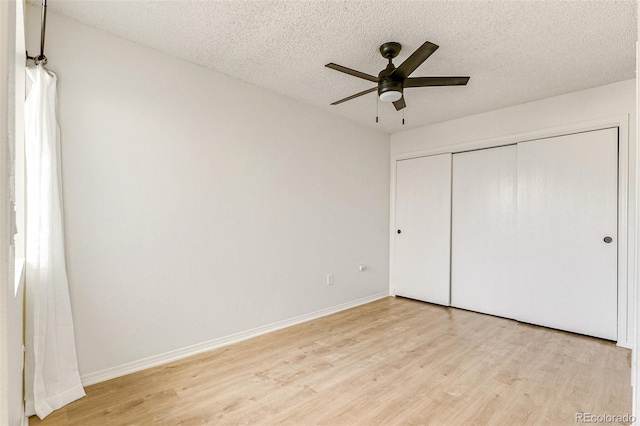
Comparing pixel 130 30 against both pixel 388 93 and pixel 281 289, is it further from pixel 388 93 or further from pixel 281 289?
pixel 281 289

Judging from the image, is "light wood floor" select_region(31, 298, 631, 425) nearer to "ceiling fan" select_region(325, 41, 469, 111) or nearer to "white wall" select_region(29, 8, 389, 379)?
"white wall" select_region(29, 8, 389, 379)

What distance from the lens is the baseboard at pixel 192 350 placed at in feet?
7.18

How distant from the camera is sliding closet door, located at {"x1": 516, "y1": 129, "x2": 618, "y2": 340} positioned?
303 cm

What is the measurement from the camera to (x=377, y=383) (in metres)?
2.22

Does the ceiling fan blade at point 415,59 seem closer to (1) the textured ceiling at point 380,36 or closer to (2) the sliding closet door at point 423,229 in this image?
(1) the textured ceiling at point 380,36

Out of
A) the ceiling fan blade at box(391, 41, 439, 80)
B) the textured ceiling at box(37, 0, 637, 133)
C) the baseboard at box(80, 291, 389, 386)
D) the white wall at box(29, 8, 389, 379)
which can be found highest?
the textured ceiling at box(37, 0, 637, 133)

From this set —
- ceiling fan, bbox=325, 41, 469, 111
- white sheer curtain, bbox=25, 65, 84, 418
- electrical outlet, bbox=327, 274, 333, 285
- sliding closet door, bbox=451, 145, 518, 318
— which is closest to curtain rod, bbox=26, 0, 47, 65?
white sheer curtain, bbox=25, 65, 84, 418

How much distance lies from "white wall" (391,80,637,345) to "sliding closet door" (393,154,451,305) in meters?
0.30

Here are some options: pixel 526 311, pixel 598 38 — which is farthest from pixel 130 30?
pixel 526 311

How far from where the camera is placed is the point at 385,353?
→ 2707 millimetres

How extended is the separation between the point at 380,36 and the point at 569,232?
9.29ft

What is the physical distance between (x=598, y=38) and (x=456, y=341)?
273cm

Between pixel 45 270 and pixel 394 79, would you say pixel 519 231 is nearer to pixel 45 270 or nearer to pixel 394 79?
pixel 394 79

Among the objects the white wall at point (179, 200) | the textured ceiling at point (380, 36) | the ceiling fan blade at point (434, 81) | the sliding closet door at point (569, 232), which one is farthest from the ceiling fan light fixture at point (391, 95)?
the sliding closet door at point (569, 232)
